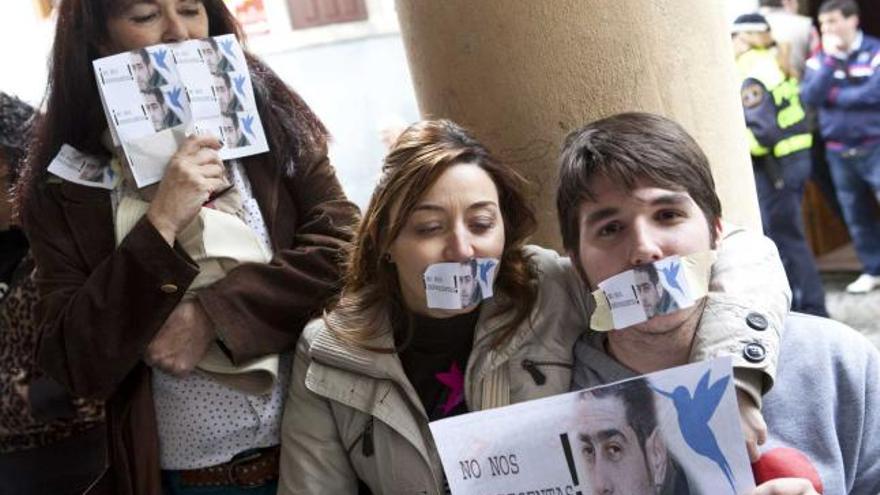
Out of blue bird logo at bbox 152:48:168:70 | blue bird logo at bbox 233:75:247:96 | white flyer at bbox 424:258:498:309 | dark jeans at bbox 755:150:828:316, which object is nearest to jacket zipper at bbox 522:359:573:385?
white flyer at bbox 424:258:498:309

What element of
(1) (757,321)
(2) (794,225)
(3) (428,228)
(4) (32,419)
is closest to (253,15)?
(2) (794,225)

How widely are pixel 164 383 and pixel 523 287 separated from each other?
0.77m

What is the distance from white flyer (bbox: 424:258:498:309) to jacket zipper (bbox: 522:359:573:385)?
0.47 ft

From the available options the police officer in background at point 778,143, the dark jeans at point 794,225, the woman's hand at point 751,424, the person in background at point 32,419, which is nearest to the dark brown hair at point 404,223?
the woman's hand at point 751,424

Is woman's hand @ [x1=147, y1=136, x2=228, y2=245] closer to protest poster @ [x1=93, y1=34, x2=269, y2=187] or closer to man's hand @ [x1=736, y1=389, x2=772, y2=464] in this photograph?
protest poster @ [x1=93, y1=34, x2=269, y2=187]

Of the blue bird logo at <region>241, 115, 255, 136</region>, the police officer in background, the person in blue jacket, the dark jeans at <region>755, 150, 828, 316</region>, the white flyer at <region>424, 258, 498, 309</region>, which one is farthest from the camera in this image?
the person in blue jacket

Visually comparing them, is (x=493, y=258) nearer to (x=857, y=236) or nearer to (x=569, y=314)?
(x=569, y=314)

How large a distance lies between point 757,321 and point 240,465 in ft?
3.51

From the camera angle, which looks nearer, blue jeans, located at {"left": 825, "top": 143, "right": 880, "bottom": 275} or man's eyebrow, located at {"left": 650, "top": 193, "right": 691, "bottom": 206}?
man's eyebrow, located at {"left": 650, "top": 193, "right": 691, "bottom": 206}

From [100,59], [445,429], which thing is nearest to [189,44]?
[100,59]

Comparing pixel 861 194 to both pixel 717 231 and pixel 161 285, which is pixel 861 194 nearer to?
pixel 717 231

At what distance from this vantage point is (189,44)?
2.29 metres

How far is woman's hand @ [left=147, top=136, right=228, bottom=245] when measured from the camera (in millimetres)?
2197

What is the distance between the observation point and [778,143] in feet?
21.6
